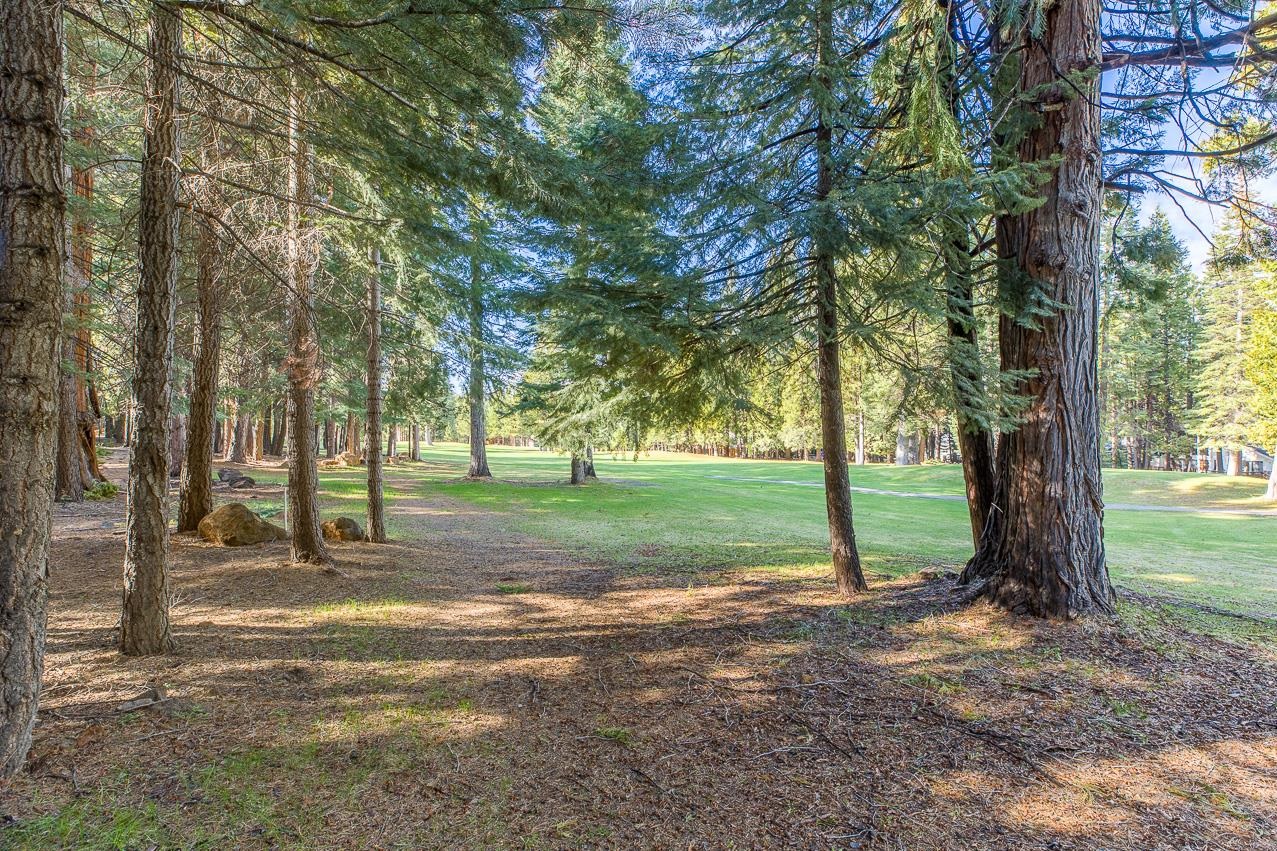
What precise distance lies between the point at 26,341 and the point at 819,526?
535 inches

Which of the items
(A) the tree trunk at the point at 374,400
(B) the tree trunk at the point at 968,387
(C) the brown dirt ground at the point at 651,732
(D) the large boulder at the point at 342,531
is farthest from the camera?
(D) the large boulder at the point at 342,531

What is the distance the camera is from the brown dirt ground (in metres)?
2.36

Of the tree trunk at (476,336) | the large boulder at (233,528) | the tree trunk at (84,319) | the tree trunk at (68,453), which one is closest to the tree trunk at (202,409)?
the large boulder at (233,528)

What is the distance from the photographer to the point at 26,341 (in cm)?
264

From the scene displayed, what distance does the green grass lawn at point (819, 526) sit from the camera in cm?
809

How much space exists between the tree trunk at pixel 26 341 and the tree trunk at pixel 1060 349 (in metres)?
6.02

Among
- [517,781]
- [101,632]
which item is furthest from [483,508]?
[517,781]

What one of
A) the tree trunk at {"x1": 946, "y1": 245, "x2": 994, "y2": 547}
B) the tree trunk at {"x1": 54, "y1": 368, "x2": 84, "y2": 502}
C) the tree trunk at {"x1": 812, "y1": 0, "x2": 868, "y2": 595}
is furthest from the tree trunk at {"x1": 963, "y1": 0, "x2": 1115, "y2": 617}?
Result: the tree trunk at {"x1": 54, "y1": 368, "x2": 84, "y2": 502}

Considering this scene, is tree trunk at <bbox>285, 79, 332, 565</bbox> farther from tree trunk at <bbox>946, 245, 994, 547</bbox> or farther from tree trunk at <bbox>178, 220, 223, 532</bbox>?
tree trunk at <bbox>946, 245, 994, 547</bbox>

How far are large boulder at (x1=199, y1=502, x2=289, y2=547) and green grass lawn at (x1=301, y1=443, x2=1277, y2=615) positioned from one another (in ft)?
14.6

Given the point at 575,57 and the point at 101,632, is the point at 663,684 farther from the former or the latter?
the point at 575,57

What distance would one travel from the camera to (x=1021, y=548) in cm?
467

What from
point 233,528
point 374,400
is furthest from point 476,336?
point 233,528

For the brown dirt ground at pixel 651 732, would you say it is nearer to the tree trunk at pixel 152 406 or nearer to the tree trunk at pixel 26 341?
the tree trunk at pixel 152 406
